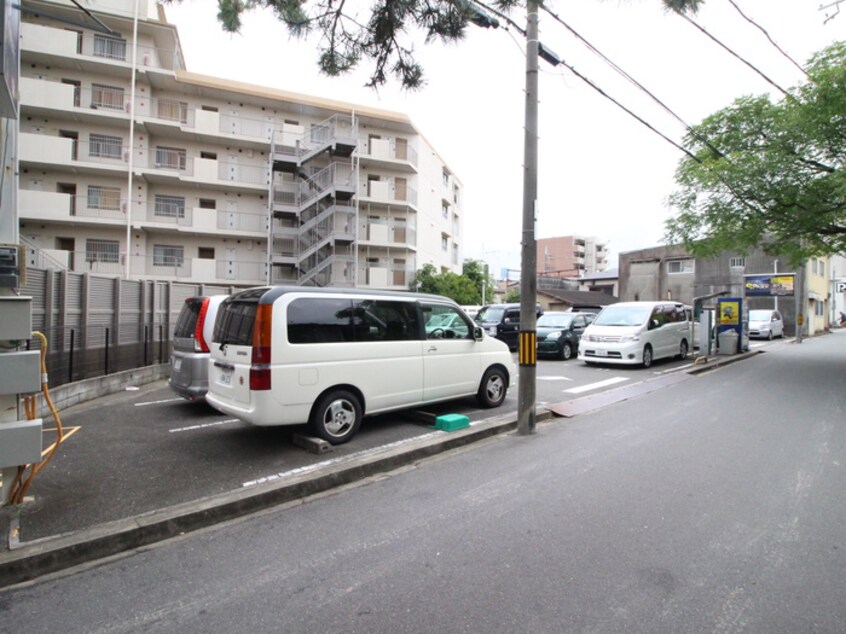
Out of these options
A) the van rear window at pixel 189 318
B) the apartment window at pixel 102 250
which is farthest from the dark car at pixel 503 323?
the apartment window at pixel 102 250

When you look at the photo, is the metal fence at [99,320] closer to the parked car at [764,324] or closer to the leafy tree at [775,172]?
the leafy tree at [775,172]

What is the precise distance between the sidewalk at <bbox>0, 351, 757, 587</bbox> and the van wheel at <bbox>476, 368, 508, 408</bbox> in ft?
5.43

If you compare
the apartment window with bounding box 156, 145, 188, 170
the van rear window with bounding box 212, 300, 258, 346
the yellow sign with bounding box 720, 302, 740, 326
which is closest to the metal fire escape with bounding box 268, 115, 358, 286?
the apartment window with bounding box 156, 145, 188, 170

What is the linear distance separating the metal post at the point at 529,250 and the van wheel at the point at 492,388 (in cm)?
105

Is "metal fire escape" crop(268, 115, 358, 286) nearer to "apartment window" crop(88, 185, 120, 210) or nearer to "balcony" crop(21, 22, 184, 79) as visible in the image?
"balcony" crop(21, 22, 184, 79)

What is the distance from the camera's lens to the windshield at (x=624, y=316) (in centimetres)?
1324

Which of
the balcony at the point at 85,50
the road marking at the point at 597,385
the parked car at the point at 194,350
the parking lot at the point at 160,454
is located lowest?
the parking lot at the point at 160,454

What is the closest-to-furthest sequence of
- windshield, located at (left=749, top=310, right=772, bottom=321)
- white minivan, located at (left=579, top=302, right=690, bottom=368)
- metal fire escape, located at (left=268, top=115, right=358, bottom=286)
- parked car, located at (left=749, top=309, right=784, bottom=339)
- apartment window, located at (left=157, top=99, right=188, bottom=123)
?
white minivan, located at (left=579, top=302, right=690, bottom=368)
apartment window, located at (left=157, top=99, right=188, bottom=123)
metal fire escape, located at (left=268, top=115, right=358, bottom=286)
parked car, located at (left=749, top=309, right=784, bottom=339)
windshield, located at (left=749, top=310, right=772, bottom=321)

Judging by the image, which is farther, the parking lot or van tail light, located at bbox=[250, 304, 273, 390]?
van tail light, located at bbox=[250, 304, 273, 390]

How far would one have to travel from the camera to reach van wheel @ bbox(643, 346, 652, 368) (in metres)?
12.9

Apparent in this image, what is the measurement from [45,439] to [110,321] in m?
4.38

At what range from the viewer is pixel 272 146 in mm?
23625

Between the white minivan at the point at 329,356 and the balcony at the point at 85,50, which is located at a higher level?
the balcony at the point at 85,50

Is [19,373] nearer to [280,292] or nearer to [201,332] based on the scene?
[280,292]
